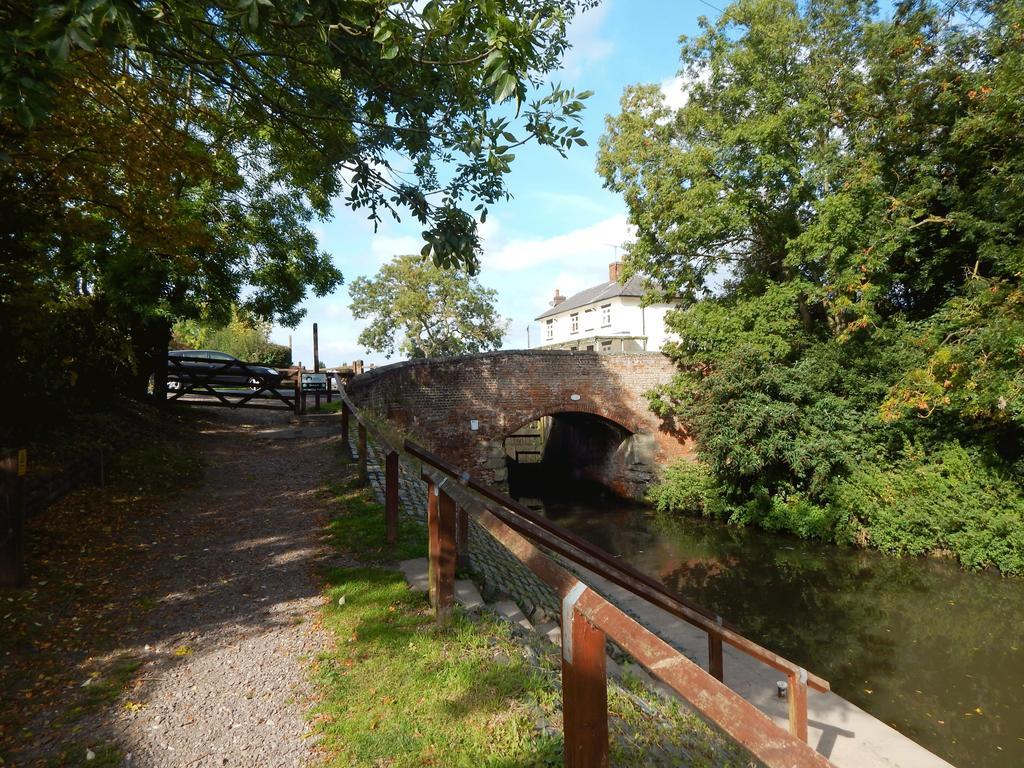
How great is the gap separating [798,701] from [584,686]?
12.8 ft

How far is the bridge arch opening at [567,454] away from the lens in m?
19.0

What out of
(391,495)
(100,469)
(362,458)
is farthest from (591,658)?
(100,469)

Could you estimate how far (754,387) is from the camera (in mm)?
14297

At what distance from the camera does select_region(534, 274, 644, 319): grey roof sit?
3412cm

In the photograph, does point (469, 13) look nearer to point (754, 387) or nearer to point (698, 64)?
point (754, 387)

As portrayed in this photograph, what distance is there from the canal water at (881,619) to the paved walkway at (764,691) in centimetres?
77

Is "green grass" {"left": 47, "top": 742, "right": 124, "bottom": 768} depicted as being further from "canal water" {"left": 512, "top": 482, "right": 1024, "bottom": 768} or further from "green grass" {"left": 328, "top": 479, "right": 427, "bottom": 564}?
"canal water" {"left": 512, "top": 482, "right": 1024, "bottom": 768}

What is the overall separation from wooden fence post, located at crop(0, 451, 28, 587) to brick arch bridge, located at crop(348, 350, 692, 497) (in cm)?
1007

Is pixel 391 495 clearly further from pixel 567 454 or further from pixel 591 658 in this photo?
pixel 567 454

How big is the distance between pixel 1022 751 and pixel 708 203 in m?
11.7

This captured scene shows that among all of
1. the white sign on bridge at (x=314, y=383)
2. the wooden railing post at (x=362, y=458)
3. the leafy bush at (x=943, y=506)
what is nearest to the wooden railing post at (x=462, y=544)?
the wooden railing post at (x=362, y=458)

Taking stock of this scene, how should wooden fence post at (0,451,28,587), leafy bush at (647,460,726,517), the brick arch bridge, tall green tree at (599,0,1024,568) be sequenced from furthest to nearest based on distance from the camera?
leafy bush at (647,460,726,517)
the brick arch bridge
tall green tree at (599,0,1024,568)
wooden fence post at (0,451,28,587)

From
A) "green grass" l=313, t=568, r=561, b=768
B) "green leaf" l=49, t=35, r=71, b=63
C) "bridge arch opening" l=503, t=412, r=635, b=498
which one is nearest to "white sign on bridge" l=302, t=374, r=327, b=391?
"bridge arch opening" l=503, t=412, r=635, b=498

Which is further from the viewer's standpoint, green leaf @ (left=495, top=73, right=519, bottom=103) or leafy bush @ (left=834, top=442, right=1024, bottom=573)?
leafy bush @ (left=834, top=442, right=1024, bottom=573)
